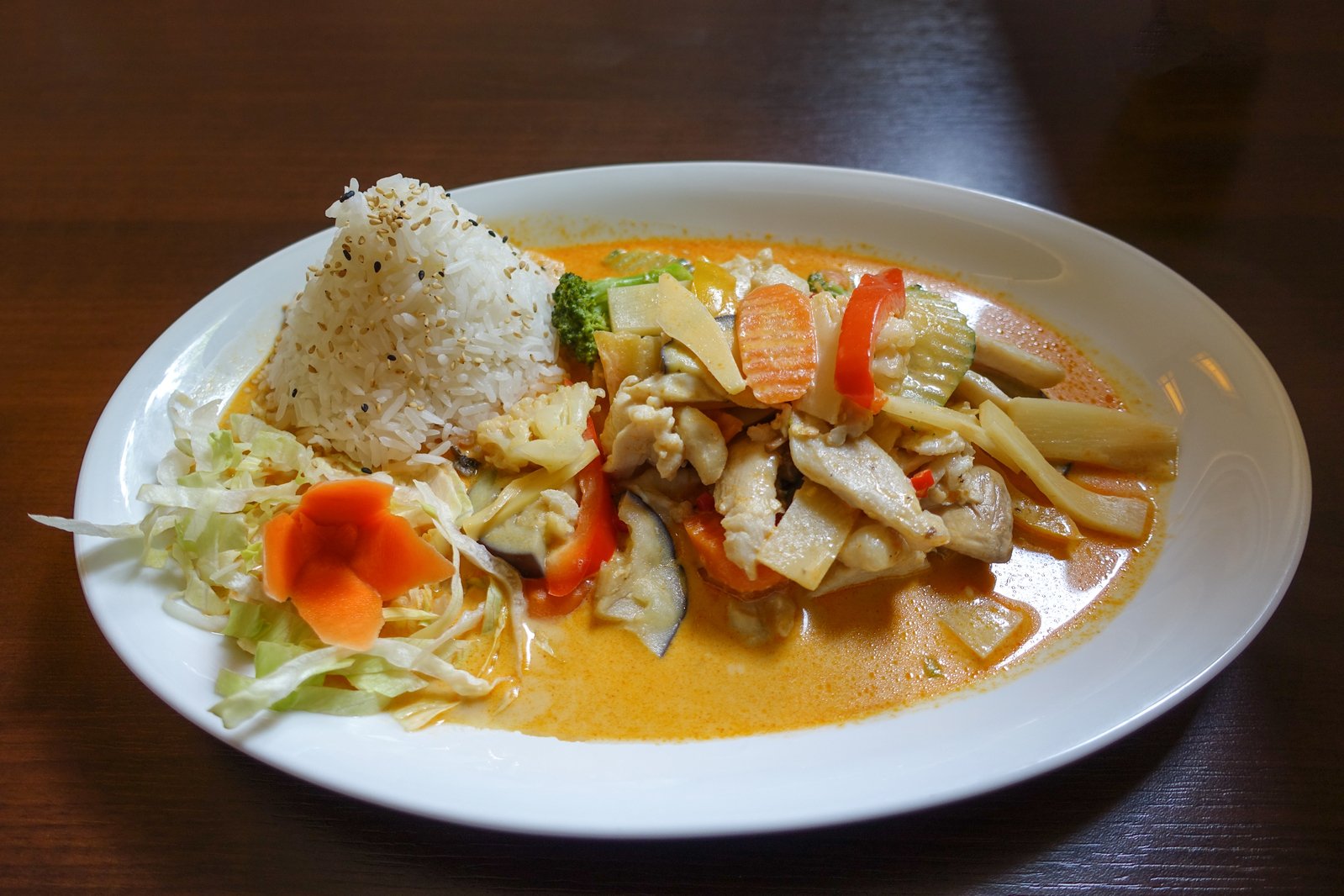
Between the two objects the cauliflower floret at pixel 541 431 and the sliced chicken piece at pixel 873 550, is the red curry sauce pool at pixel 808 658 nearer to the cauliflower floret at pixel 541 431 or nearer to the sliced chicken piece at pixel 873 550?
the sliced chicken piece at pixel 873 550

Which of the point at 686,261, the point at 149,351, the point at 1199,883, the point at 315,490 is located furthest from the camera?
the point at 686,261

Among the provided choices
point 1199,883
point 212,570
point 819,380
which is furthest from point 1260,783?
point 212,570

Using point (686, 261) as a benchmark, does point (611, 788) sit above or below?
below

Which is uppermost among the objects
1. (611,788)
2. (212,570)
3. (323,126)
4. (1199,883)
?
(323,126)

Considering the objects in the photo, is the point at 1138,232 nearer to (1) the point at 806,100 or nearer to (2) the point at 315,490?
(1) the point at 806,100

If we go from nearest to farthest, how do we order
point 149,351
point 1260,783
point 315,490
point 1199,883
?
point 1199,883 → point 1260,783 → point 315,490 → point 149,351

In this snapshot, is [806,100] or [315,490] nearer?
[315,490]

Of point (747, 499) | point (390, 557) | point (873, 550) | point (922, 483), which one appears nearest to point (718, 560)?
point (747, 499)
